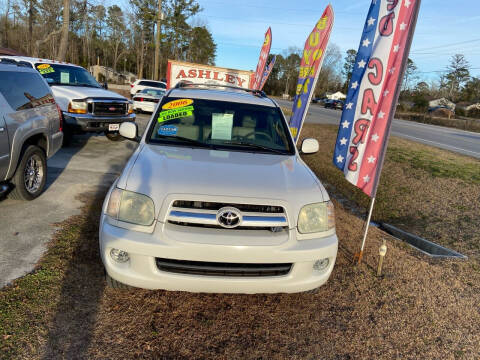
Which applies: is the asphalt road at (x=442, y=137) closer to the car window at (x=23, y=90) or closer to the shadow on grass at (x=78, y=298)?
the shadow on grass at (x=78, y=298)

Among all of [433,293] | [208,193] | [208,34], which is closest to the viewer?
[208,193]

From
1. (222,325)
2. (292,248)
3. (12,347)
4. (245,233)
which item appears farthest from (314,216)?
(12,347)

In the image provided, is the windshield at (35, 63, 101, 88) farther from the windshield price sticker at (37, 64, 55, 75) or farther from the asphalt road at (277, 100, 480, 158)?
the asphalt road at (277, 100, 480, 158)

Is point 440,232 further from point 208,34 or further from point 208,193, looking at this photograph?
point 208,34

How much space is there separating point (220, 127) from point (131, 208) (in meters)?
1.56

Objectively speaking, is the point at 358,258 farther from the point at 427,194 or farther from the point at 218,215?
the point at 427,194

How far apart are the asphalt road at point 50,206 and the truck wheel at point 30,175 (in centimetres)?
13

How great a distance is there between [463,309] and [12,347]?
3770mm

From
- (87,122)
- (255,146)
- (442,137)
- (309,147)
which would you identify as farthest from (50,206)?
(442,137)

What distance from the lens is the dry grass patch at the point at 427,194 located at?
570 cm

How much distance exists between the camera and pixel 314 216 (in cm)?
282

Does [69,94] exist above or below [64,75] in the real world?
below

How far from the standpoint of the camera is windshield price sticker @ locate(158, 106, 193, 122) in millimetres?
3842

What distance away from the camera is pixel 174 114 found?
387 cm
